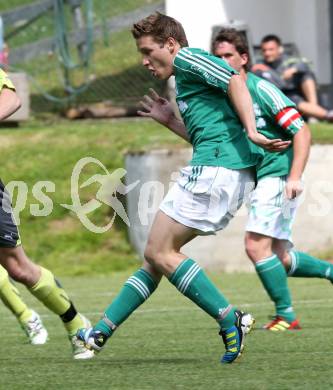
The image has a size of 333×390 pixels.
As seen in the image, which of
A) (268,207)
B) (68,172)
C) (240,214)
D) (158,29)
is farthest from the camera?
(68,172)

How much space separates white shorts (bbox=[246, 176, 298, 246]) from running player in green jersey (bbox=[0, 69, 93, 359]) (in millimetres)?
1414

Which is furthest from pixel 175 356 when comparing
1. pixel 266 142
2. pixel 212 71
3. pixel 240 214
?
pixel 240 214

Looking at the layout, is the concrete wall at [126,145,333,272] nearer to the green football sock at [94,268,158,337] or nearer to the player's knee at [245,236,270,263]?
the player's knee at [245,236,270,263]

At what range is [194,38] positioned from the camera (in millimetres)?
15883

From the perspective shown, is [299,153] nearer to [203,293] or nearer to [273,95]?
[273,95]

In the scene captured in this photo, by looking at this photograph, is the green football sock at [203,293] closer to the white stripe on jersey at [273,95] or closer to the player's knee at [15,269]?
the player's knee at [15,269]

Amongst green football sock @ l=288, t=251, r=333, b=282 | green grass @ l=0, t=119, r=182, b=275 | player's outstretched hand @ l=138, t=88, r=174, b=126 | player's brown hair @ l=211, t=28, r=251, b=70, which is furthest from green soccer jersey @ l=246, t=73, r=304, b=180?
green grass @ l=0, t=119, r=182, b=275

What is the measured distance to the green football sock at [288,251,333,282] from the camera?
314 inches

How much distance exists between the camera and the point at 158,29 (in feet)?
19.0

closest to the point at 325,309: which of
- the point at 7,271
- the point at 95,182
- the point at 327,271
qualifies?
the point at 327,271

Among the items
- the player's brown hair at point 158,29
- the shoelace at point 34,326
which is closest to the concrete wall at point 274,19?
the shoelace at point 34,326

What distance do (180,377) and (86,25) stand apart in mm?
11351

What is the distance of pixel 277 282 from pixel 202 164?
2.05 m

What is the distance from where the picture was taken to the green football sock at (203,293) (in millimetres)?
5742
